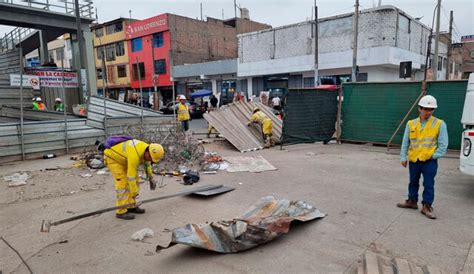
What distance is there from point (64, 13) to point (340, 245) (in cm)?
1813

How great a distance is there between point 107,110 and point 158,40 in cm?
2622

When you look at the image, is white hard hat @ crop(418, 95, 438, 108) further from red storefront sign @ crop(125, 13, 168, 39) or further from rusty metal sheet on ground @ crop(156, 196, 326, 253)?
red storefront sign @ crop(125, 13, 168, 39)

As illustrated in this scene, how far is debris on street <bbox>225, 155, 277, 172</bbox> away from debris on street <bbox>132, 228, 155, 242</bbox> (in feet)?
11.1

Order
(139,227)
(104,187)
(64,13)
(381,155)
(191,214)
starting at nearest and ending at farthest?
(139,227) < (191,214) < (104,187) < (381,155) < (64,13)

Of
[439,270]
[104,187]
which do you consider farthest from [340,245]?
[104,187]

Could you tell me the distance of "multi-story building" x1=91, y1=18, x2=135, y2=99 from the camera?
Result: 125ft

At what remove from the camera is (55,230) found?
4.15 m

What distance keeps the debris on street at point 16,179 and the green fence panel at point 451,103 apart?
9991mm

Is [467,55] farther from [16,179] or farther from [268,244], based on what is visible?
[16,179]

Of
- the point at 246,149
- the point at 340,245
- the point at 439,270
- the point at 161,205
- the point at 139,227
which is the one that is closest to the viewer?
the point at 439,270

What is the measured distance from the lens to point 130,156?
423cm

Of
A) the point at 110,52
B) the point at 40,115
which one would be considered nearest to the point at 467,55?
the point at 110,52

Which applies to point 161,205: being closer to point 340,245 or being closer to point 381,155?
point 340,245

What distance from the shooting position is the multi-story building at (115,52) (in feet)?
125
